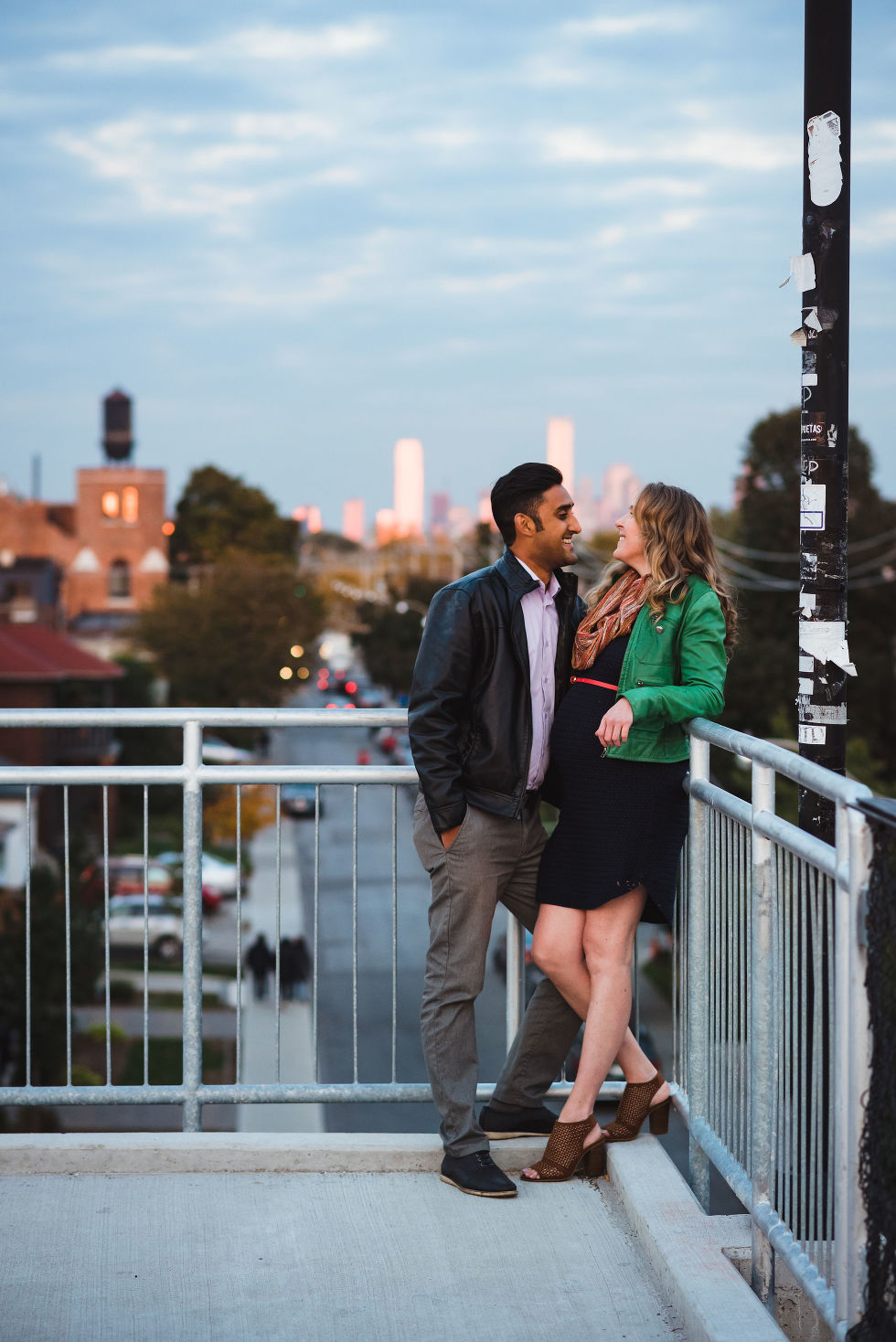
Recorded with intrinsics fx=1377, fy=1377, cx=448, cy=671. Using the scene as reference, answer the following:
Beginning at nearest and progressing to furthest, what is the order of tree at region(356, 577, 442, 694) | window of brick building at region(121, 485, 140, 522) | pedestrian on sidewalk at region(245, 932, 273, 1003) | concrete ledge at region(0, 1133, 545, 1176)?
concrete ledge at region(0, 1133, 545, 1176), pedestrian on sidewalk at region(245, 932, 273, 1003), tree at region(356, 577, 442, 694), window of brick building at region(121, 485, 140, 522)

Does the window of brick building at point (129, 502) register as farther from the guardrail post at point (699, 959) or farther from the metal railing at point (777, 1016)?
the guardrail post at point (699, 959)

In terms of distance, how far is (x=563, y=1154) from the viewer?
13.7 feet

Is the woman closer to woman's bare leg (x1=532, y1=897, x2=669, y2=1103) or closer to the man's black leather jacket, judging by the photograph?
woman's bare leg (x1=532, y1=897, x2=669, y2=1103)

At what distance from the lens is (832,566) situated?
Answer: 4316 mm

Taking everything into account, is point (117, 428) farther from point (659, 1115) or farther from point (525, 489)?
point (659, 1115)

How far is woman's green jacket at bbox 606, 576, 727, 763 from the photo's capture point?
151 inches

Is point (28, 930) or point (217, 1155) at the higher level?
point (28, 930)

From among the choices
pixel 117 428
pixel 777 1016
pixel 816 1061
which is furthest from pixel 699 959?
pixel 117 428

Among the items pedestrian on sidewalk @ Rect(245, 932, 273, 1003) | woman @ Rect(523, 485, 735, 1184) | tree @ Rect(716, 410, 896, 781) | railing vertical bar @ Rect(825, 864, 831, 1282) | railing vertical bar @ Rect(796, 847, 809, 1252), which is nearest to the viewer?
railing vertical bar @ Rect(825, 864, 831, 1282)

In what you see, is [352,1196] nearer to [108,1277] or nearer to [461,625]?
[108,1277]

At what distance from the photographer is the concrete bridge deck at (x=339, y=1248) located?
337cm

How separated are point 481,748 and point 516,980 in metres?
1.01

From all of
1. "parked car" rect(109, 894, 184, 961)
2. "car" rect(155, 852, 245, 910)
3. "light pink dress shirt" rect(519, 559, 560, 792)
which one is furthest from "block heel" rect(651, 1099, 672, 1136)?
"car" rect(155, 852, 245, 910)

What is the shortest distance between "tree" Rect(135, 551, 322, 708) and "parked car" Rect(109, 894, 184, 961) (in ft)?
93.0
